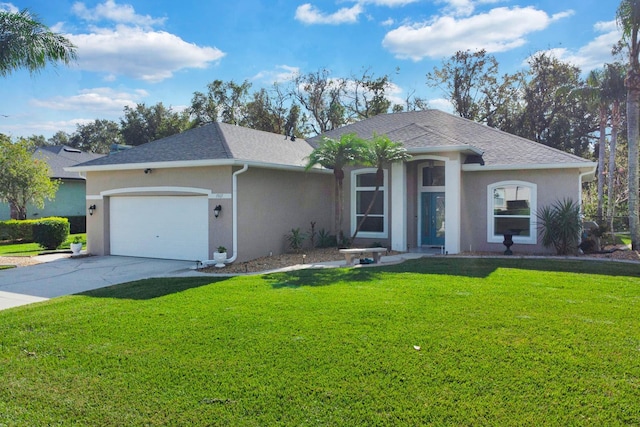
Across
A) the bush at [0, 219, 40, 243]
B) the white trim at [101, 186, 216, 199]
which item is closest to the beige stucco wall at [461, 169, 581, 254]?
the white trim at [101, 186, 216, 199]

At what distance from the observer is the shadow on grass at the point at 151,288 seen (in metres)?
9.12

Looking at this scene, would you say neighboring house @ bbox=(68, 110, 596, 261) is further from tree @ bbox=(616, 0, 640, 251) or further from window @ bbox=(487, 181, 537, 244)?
tree @ bbox=(616, 0, 640, 251)

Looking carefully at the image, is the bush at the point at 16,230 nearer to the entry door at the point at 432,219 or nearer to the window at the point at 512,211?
the entry door at the point at 432,219

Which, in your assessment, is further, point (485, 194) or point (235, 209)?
point (485, 194)

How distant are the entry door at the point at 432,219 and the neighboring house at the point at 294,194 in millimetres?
35

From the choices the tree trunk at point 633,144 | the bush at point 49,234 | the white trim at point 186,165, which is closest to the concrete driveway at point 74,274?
the white trim at point 186,165

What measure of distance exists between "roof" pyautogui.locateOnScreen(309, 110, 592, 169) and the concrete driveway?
640cm

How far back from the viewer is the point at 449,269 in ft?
37.2

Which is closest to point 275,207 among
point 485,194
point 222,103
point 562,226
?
point 485,194

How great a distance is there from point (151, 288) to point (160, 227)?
5.33 meters

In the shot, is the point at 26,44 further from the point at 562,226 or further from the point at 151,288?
the point at 562,226

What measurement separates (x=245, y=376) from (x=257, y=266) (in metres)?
7.72

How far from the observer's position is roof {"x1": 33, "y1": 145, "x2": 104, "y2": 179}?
28750mm

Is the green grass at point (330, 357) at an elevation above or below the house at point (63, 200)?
below
